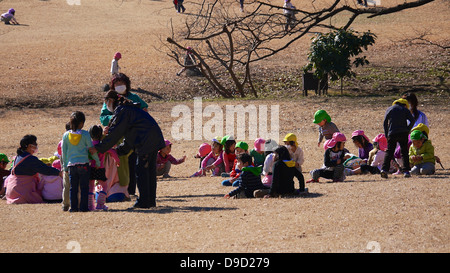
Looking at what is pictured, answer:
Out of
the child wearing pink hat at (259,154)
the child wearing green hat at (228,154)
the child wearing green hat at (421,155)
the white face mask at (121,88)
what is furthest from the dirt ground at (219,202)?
the white face mask at (121,88)

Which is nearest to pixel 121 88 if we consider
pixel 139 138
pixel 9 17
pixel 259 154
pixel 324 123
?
pixel 139 138

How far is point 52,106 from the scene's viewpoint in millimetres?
24938

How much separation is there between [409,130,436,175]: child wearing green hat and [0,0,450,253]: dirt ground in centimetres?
20

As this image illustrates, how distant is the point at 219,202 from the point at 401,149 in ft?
11.5

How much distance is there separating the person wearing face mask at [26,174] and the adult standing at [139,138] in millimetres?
1429

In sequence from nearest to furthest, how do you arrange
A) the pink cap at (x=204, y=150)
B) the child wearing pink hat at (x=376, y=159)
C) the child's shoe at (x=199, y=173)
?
the child wearing pink hat at (x=376, y=159) → the child's shoe at (x=199, y=173) → the pink cap at (x=204, y=150)

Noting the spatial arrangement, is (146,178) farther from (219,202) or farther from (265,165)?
(265,165)

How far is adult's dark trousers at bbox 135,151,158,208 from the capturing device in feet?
28.2

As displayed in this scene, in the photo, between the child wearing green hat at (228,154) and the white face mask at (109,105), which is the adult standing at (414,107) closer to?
the child wearing green hat at (228,154)

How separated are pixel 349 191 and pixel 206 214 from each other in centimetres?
226

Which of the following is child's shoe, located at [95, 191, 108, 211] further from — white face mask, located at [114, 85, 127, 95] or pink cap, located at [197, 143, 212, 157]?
pink cap, located at [197, 143, 212, 157]

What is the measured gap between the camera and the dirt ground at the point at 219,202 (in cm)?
671

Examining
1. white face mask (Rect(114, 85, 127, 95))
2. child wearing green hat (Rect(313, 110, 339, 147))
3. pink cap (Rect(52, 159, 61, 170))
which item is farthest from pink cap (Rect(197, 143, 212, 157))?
white face mask (Rect(114, 85, 127, 95))

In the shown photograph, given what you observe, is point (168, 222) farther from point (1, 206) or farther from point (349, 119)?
point (349, 119)
